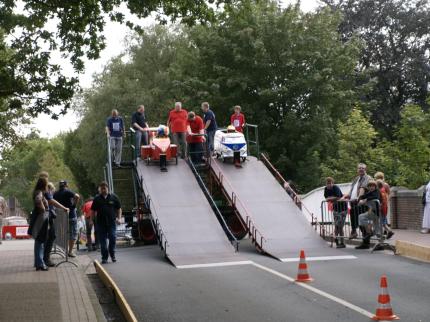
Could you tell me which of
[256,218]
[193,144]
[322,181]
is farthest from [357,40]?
[256,218]

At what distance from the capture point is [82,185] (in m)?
85.7

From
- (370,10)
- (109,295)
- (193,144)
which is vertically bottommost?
(109,295)

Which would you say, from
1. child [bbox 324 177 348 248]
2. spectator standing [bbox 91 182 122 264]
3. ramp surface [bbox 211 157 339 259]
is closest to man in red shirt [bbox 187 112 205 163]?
ramp surface [bbox 211 157 339 259]

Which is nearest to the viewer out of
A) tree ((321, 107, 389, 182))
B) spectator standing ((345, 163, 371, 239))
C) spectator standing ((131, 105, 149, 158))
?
spectator standing ((345, 163, 371, 239))

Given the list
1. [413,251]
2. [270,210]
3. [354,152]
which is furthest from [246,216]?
[354,152]

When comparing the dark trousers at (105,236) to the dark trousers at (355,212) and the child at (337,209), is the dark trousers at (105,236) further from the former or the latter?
the dark trousers at (355,212)

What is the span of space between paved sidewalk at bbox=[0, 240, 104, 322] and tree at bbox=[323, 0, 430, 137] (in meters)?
43.3

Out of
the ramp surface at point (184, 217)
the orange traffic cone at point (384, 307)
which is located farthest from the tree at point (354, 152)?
the orange traffic cone at point (384, 307)

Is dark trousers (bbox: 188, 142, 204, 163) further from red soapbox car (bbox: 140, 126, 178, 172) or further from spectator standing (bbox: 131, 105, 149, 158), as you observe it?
spectator standing (bbox: 131, 105, 149, 158)

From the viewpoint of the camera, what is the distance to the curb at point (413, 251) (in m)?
16.8

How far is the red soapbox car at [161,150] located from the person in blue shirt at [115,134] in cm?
119

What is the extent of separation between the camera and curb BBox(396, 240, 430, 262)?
16766mm

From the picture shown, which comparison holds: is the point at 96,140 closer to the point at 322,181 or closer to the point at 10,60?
the point at 322,181

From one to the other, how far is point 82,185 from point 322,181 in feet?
150
